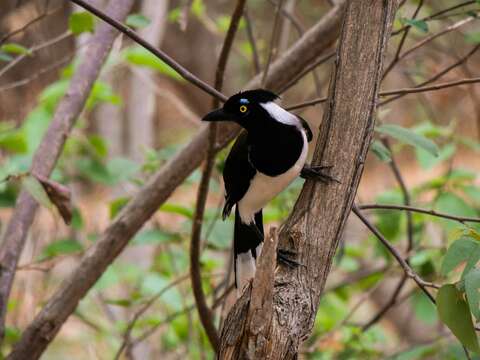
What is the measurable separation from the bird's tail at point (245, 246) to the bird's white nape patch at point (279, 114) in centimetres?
49

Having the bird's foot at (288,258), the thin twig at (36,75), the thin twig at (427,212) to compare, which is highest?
the thin twig at (36,75)

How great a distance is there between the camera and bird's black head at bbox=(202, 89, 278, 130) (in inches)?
93.7

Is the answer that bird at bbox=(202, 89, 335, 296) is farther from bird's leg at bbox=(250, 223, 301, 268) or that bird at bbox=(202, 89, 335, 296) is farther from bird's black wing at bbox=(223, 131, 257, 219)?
bird's leg at bbox=(250, 223, 301, 268)

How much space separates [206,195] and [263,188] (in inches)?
7.2

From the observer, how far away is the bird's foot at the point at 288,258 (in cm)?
181

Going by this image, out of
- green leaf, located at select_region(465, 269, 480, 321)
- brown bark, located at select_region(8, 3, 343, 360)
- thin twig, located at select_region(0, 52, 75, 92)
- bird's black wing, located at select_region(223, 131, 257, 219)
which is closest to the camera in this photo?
green leaf, located at select_region(465, 269, 480, 321)

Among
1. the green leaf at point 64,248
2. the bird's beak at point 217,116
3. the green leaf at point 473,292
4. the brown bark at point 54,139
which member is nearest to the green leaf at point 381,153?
the bird's beak at point 217,116

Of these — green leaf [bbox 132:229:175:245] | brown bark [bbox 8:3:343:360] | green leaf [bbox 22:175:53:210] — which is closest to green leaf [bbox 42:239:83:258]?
green leaf [bbox 132:229:175:245]

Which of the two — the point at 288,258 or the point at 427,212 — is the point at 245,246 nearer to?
the point at 427,212

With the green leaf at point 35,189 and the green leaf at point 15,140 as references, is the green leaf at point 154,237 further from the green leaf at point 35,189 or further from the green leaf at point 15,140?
the green leaf at point 35,189

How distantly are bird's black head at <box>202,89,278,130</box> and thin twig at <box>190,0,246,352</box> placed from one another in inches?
2.7

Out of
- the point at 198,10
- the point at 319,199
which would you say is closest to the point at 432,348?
the point at 319,199

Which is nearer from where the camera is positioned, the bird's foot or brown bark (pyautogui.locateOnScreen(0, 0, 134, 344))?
the bird's foot

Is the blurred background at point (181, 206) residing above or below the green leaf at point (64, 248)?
above
